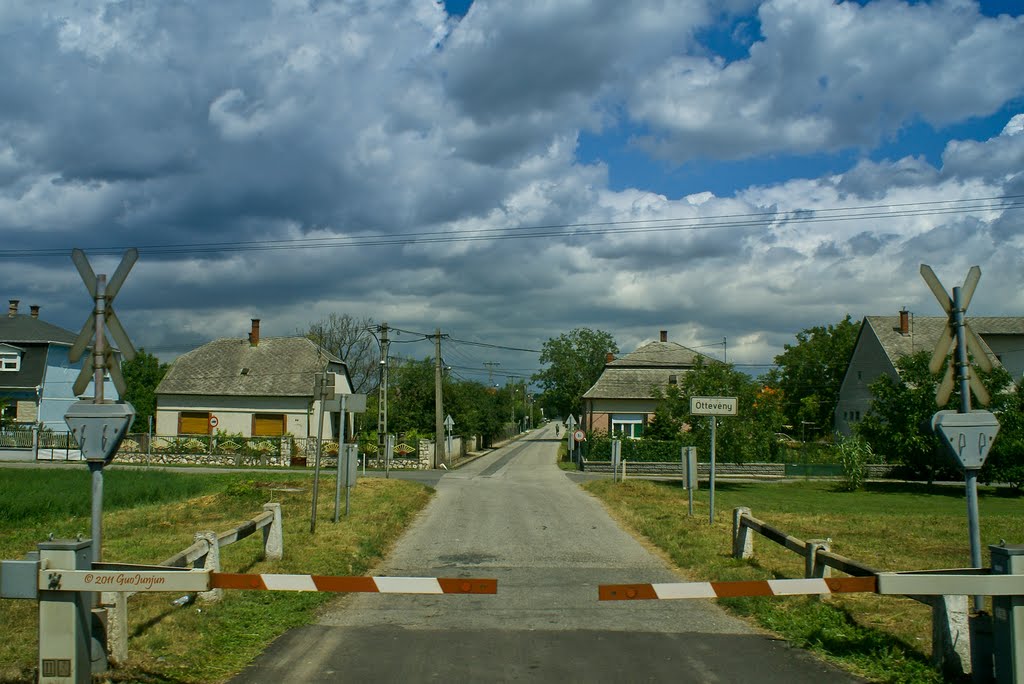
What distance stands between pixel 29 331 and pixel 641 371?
4180 centimetres

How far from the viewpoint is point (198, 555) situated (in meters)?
8.39

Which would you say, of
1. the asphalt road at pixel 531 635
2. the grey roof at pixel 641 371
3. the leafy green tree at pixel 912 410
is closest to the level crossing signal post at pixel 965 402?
the asphalt road at pixel 531 635

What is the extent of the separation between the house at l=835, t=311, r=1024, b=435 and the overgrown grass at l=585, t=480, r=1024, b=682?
19041 mm

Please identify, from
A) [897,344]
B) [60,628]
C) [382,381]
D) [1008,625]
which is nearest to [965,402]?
[1008,625]

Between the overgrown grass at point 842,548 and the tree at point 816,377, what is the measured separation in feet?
120

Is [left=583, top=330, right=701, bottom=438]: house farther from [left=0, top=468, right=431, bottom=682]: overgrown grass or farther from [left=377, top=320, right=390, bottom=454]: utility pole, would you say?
[left=0, top=468, right=431, bottom=682]: overgrown grass

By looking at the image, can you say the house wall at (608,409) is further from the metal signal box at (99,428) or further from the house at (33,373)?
the metal signal box at (99,428)

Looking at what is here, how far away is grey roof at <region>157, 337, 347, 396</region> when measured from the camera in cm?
5475

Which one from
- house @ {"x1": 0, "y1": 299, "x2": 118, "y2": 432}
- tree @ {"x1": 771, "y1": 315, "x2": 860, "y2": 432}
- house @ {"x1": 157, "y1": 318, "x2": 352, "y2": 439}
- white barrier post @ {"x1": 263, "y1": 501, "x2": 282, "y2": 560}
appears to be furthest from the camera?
tree @ {"x1": 771, "y1": 315, "x2": 860, "y2": 432}

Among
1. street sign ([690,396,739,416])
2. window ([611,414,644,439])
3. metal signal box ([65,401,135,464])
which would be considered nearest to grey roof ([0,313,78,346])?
window ([611,414,644,439])

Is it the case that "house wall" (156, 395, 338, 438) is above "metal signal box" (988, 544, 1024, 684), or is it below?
above

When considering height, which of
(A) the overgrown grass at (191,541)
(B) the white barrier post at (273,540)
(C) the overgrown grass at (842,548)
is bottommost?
(C) the overgrown grass at (842,548)

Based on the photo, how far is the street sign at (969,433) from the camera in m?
7.02

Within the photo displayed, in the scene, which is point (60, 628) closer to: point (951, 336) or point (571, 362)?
point (951, 336)
